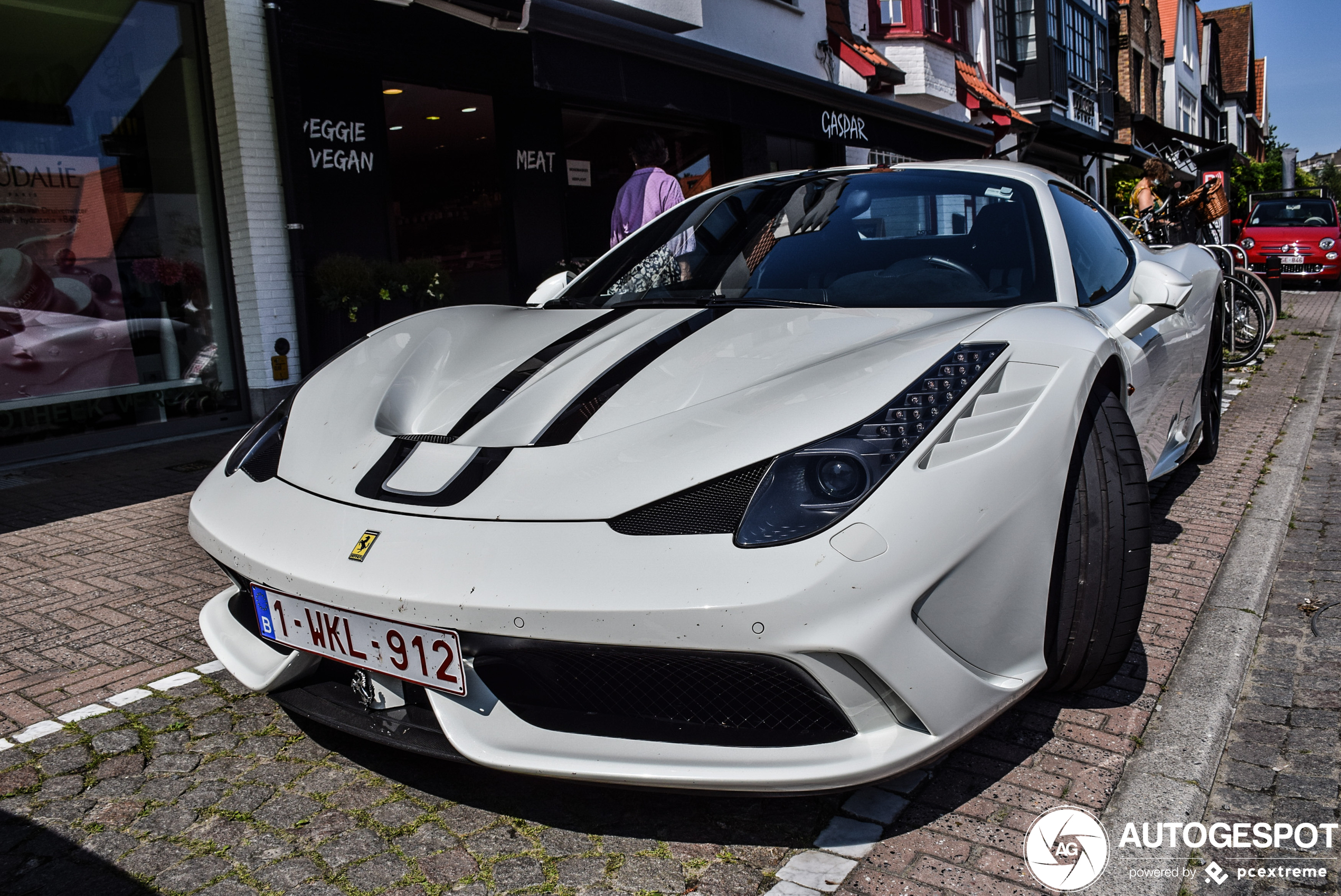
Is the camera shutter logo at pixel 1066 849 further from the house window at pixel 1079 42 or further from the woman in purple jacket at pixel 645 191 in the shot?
the house window at pixel 1079 42

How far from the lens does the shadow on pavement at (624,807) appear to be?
196 centimetres

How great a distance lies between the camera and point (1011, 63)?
71.8 ft

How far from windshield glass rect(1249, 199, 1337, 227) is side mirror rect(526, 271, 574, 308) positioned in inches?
786

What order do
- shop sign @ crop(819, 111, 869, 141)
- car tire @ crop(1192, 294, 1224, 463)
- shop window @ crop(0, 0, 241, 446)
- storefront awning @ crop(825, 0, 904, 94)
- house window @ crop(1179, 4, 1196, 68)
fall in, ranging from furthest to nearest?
house window @ crop(1179, 4, 1196, 68)
storefront awning @ crop(825, 0, 904, 94)
shop sign @ crop(819, 111, 869, 141)
shop window @ crop(0, 0, 241, 446)
car tire @ crop(1192, 294, 1224, 463)

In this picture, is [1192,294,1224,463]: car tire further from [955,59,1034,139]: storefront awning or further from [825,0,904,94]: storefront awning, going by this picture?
[955,59,1034,139]: storefront awning

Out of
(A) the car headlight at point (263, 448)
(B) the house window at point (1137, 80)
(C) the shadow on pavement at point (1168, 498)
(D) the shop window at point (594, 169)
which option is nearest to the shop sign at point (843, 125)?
(D) the shop window at point (594, 169)

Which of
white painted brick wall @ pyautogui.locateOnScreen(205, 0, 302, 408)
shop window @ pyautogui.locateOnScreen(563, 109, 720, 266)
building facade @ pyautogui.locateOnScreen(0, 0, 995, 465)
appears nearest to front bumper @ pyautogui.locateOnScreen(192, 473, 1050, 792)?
building facade @ pyautogui.locateOnScreen(0, 0, 995, 465)

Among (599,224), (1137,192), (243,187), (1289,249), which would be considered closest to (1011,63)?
(1289,249)

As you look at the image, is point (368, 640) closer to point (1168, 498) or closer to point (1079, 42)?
point (1168, 498)

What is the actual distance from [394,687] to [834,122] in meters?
10.7

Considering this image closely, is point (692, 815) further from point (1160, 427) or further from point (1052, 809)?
point (1160, 427)

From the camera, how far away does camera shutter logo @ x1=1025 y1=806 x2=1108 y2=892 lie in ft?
5.81

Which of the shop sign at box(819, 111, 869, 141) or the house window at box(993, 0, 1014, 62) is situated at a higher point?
the house window at box(993, 0, 1014, 62)

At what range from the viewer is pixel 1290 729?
7.55 ft
